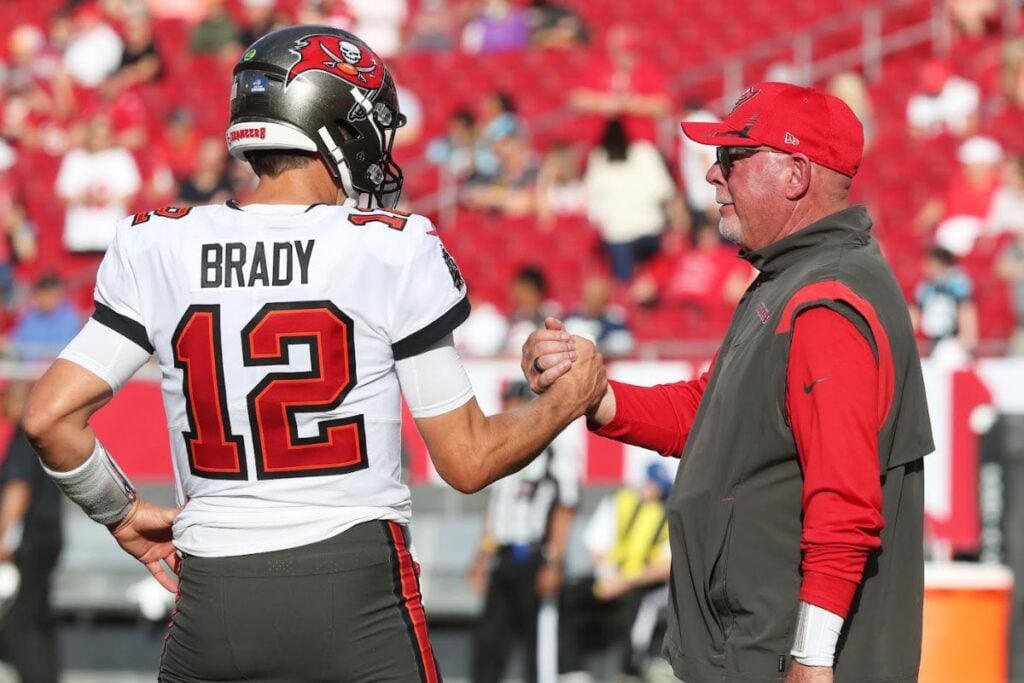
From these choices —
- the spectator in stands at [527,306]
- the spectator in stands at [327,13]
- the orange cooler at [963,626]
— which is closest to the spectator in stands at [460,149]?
the spectator in stands at [327,13]

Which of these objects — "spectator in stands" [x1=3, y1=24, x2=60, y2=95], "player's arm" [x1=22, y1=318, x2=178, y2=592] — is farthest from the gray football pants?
"spectator in stands" [x1=3, y1=24, x2=60, y2=95]

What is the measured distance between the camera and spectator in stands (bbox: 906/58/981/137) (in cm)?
1323

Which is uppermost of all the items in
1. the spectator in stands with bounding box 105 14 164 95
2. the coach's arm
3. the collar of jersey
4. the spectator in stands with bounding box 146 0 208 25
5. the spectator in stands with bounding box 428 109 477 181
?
the spectator in stands with bounding box 146 0 208 25

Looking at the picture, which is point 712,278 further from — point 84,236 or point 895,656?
point 895,656

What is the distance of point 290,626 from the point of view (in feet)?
10.4

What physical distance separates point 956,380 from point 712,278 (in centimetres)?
254

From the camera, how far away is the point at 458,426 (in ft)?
10.7

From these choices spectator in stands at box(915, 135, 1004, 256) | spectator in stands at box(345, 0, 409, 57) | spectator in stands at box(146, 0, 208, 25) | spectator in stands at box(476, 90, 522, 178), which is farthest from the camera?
spectator in stands at box(146, 0, 208, 25)

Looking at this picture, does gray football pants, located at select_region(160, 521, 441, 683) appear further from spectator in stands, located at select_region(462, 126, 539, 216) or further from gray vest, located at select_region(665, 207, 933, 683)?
spectator in stands, located at select_region(462, 126, 539, 216)

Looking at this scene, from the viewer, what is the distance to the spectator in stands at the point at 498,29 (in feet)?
49.5

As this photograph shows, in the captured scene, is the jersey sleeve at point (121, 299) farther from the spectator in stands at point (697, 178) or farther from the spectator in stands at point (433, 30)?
the spectator in stands at point (433, 30)

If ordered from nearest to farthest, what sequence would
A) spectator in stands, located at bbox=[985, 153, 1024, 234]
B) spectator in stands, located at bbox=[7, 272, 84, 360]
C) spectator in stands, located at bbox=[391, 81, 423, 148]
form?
spectator in stands, located at bbox=[7, 272, 84, 360] → spectator in stands, located at bbox=[985, 153, 1024, 234] → spectator in stands, located at bbox=[391, 81, 423, 148]

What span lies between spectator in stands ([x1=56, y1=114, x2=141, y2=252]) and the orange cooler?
321 inches

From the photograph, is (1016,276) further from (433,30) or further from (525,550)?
(433,30)
